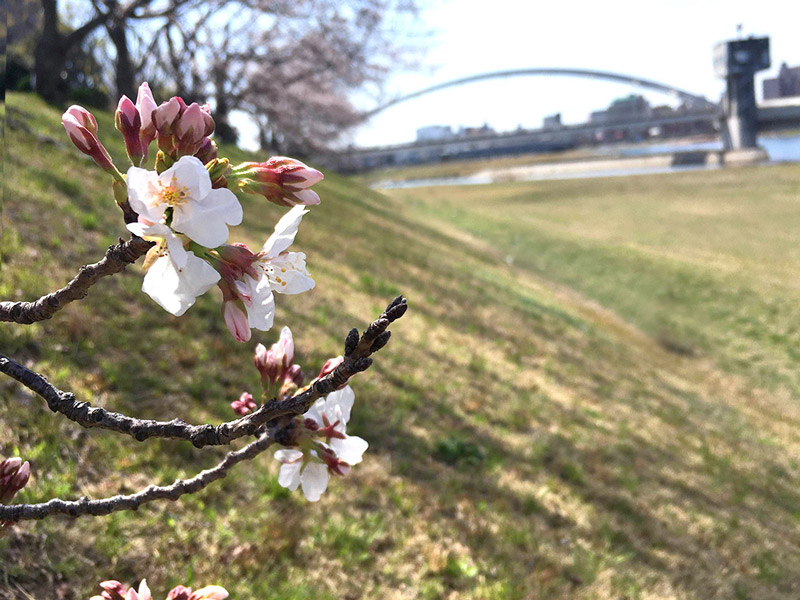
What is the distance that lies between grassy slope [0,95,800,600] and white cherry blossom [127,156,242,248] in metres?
1.70

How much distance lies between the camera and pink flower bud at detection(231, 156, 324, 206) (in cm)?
76

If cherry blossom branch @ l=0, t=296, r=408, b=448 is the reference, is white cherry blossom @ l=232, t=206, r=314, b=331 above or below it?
above

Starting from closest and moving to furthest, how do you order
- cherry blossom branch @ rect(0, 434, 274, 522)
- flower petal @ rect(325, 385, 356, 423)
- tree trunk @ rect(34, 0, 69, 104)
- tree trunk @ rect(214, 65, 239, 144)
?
cherry blossom branch @ rect(0, 434, 274, 522) < flower petal @ rect(325, 385, 356, 423) < tree trunk @ rect(34, 0, 69, 104) < tree trunk @ rect(214, 65, 239, 144)

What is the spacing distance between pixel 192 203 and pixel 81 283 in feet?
0.70

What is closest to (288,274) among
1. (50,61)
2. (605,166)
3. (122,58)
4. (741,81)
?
(50,61)

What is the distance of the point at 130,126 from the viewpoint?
73 cm

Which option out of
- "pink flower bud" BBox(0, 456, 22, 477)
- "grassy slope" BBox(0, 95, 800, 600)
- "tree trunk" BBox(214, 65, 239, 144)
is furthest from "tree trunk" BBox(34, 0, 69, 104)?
"pink flower bud" BBox(0, 456, 22, 477)

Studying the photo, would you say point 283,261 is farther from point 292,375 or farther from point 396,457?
point 396,457

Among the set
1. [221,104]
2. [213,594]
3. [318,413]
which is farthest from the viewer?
[221,104]

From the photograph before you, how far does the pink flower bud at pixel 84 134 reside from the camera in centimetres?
73

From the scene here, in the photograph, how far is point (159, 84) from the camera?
15.4 meters

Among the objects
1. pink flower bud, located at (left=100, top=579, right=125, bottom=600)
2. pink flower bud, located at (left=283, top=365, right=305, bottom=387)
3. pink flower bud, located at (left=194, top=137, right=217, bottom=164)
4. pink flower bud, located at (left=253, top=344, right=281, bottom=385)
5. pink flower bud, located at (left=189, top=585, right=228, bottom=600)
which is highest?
pink flower bud, located at (left=194, top=137, right=217, bottom=164)

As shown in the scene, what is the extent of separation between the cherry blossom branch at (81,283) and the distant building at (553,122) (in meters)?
60.8

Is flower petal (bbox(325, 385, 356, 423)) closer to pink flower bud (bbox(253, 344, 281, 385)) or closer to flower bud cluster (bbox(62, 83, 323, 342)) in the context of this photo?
pink flower bud (bbox(253, 344, 281, 385))
